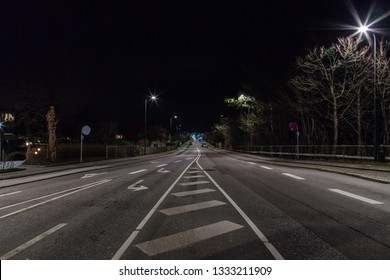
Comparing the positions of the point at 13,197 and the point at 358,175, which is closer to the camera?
the point at 13,197

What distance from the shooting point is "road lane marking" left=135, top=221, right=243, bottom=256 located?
19.9 ft

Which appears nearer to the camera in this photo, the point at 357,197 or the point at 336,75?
the point at 357,197

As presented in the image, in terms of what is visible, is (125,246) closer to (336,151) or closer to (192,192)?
(192,192)

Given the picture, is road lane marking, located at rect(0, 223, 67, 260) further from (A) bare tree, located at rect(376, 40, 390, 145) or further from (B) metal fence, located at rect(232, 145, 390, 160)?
(A) bare tree, located at rect(376, 40, 390, 145)

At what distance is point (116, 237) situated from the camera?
6801 mm

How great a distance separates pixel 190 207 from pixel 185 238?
3.36 meters

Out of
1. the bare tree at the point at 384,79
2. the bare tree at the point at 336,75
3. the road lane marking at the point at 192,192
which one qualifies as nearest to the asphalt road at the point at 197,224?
the road lane marking at the point at 192,192

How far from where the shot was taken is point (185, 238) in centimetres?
670

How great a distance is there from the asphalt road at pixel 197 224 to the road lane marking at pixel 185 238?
18mm

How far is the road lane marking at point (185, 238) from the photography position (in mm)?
6078

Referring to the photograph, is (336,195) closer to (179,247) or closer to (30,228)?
(179,247)

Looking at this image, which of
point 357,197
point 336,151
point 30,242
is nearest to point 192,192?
point 357,197

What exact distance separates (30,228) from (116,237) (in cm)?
221
